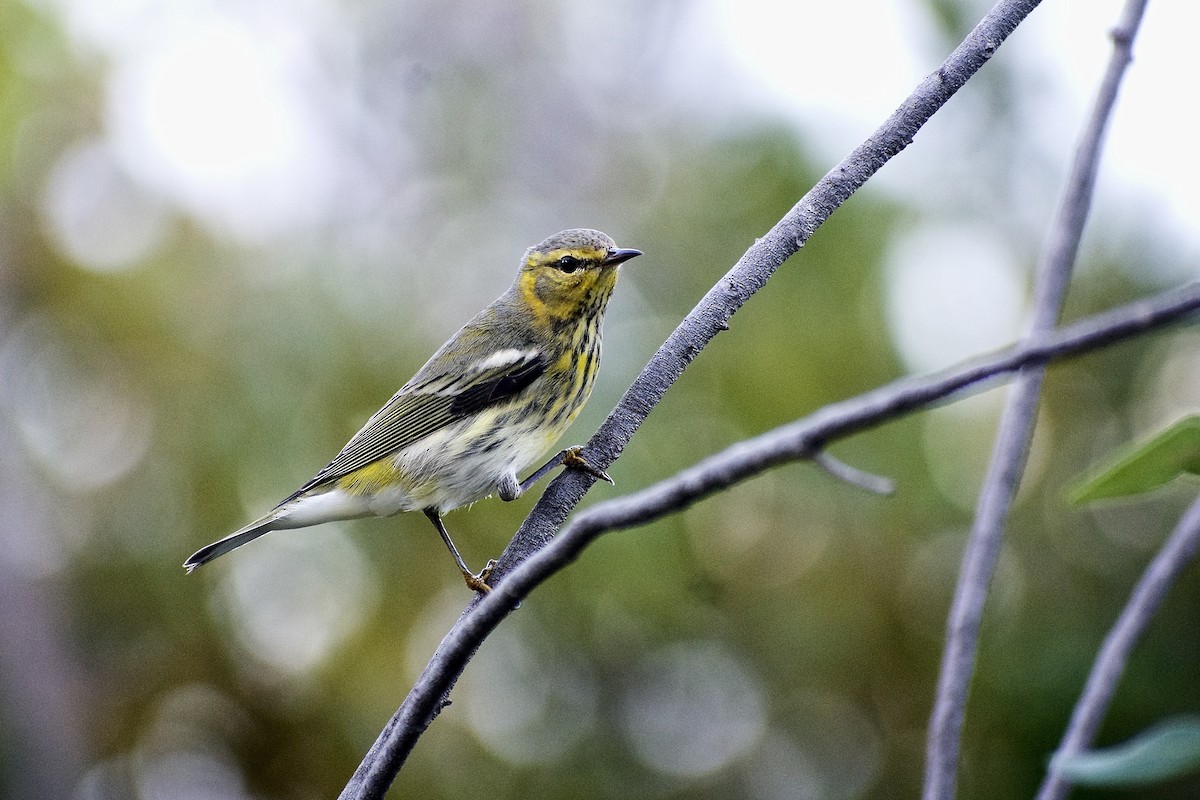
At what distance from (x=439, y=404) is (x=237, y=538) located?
2.57ft

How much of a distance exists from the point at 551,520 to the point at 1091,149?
97 centimetres

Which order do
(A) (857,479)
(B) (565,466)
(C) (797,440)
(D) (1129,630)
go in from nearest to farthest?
(C) (797,440)
(A) (857,479)
(D) (1129,630)
(B) (565,466)

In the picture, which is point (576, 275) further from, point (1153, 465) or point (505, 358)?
point (1153, 465)

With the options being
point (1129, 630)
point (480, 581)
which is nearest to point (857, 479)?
point (1129, 630)

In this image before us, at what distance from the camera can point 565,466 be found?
254 centimetres

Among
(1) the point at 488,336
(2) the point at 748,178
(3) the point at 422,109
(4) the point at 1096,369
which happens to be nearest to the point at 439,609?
(1) the point at 488,336

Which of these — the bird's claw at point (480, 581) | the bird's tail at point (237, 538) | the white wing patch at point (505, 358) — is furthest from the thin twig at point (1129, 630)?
the white wing patch at point (505, 358)

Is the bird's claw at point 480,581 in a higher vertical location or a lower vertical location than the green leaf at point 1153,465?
higher

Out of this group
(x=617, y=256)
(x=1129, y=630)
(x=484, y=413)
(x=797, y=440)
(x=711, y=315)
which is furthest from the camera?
(x=617, y=256)

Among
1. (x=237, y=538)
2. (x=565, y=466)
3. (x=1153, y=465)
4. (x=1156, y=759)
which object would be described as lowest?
(x=1156, y=759)

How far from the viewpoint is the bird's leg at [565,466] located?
1.89 metres

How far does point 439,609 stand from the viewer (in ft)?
15.6

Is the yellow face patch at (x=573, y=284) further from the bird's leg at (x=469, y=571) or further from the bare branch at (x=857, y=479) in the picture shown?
the bare branch at (x=857, y=479)

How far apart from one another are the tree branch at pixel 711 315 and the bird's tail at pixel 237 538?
123 centimetres
